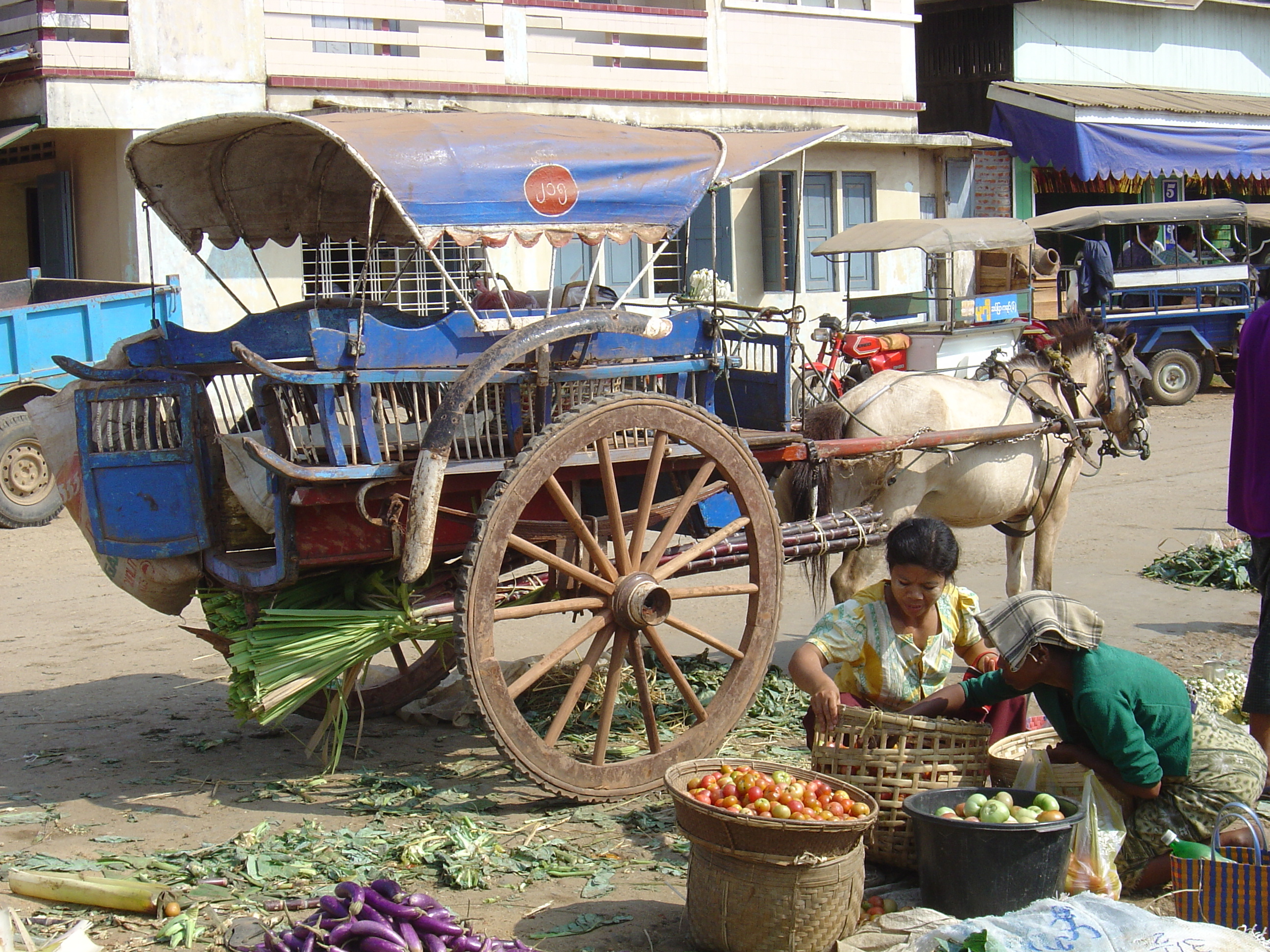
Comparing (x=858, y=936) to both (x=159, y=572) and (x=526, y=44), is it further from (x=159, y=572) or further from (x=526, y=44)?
(x=526, y=44)

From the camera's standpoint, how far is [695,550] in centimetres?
469

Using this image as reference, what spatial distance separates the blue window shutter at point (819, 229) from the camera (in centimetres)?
1683

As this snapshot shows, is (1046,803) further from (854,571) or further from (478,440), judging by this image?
(854,571)

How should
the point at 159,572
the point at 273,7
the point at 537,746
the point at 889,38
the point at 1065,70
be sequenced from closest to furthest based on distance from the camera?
the point at 537,746
the point at 159,572
the point at 273,7
the point at 889,38
the point at 1065,70

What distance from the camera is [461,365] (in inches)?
176

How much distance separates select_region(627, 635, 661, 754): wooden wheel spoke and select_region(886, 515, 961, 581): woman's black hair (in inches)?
38.9

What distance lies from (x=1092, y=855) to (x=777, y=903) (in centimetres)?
97

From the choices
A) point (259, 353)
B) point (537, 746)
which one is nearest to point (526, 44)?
point (259, 353)

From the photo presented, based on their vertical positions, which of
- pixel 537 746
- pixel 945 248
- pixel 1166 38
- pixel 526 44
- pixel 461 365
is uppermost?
pixel 1166 38

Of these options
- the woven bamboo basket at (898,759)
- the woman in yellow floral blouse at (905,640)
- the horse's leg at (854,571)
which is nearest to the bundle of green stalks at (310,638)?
the woman in yellow floral blouse at (905,640)

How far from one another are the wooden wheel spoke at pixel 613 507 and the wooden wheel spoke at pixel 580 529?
4cm

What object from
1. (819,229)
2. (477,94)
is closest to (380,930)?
(477,94)

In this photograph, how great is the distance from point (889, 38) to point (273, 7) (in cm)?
858

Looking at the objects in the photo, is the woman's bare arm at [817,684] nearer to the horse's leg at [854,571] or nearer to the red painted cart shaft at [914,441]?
the red painted cart shaft at [914,441]
